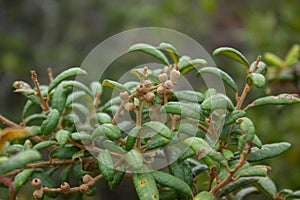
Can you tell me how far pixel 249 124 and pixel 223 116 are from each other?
14cm

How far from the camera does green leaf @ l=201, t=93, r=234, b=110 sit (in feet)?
2.94

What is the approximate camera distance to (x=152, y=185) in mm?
848

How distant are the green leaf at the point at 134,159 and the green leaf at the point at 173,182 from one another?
0.18 feet

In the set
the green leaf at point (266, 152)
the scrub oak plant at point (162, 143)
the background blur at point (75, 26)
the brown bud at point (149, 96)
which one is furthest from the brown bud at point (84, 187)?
the background blur at point (75, 26)

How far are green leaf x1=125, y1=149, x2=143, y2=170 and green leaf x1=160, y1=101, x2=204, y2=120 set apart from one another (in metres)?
0.10

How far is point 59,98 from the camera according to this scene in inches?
41.4

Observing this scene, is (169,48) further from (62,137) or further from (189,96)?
(62,137)

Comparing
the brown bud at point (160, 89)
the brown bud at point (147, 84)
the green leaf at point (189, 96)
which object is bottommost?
the green leaf at point (189, 96)

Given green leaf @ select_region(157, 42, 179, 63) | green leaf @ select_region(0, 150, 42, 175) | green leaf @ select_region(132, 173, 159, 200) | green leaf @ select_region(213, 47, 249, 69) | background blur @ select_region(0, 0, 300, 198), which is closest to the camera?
green leaf @ select_region(0, 150, 42, 175)

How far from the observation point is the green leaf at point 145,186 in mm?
833

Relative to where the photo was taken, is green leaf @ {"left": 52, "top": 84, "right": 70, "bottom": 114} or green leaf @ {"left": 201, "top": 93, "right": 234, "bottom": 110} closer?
green leaf @ {"left": 201, "top": 93, "right": 234, "bottom": 110}

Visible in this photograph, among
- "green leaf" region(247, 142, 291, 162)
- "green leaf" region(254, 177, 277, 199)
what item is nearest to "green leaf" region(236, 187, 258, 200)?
"green leaf" region(254, 177, 277, 199)

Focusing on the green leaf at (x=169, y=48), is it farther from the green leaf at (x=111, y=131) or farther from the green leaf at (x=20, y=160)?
the green leaf at (x=20, y=160)

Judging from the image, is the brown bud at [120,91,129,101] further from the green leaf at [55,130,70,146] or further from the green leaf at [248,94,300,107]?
the green leaf at [248,94,300,107]
